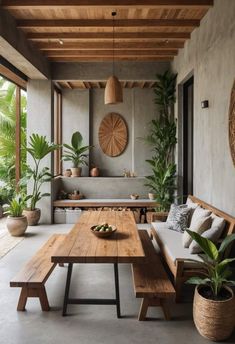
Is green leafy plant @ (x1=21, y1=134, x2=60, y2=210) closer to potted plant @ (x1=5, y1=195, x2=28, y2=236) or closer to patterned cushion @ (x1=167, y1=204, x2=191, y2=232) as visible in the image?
potted plant @ (x1=5, y1=195, x2=28, y2=236)

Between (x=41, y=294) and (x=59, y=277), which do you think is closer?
(x=41, y=294)

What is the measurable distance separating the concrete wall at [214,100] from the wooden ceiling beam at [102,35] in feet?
0.96

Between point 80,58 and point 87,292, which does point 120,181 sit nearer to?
point 80,58

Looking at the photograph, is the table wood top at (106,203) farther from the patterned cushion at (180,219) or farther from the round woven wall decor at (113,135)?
the patterned cushion at (180,219)

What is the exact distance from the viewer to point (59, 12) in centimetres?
458

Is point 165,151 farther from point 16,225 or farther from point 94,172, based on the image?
point 16,225

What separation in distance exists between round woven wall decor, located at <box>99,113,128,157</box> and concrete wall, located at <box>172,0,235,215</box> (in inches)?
127

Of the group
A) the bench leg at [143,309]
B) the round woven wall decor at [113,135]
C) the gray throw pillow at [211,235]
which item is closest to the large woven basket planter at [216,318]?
the bench leg at [143,309]

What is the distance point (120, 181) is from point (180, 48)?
2999 millimetres

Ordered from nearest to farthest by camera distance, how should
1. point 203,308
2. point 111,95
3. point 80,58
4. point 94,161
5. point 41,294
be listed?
1. point 203,308
2. point 41,294
3. point 111,95
4. point 80,58
5. point 94,161

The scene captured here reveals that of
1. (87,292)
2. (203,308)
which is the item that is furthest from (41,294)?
(203,308)

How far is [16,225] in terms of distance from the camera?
5.76 metres

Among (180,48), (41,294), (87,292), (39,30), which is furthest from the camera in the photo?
(180,48)

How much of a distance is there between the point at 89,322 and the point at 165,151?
15.2ft
